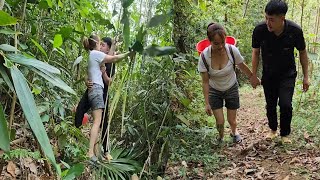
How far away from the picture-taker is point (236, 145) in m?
4.18

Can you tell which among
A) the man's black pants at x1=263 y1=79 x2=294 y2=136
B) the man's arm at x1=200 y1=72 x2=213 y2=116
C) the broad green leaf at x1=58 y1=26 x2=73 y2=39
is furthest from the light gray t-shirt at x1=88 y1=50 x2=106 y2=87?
the man's black pants at x1=263 y1=79 x2=294 y2=136

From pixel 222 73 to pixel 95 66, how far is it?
1.26 m

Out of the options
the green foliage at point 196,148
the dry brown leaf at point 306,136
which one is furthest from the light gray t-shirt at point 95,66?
the dry brown leaf at point 306,136

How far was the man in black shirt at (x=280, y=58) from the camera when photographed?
144 inches

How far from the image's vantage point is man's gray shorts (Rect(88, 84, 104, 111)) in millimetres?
3785

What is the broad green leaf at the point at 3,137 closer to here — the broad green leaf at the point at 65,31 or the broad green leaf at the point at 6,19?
the broad green leaf at the point at 6,19

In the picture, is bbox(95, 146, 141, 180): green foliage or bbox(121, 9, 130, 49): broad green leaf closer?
bbox(121, 9, 130, 49): broad green leaf

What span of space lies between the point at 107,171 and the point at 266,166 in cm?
145

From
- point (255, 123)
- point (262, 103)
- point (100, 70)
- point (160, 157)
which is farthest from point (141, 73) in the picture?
point (262, 103)

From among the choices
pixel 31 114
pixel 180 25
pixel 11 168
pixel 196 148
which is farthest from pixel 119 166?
pixel 31 114

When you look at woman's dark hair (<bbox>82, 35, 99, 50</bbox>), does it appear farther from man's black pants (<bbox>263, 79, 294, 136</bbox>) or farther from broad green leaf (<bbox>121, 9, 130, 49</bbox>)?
broad green leaf (<bbox>121, 9, 130, 49</bbox>)

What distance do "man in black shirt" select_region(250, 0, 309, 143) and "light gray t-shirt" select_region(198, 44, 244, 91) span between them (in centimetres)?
22

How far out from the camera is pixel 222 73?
12.9ft

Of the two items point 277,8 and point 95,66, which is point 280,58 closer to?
point 277,8
